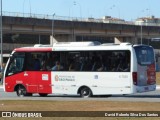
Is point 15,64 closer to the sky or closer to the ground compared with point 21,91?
closer to the sky

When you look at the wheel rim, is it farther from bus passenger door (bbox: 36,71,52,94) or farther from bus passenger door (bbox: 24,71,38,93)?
bus passenger door (bbox: 36,71,52,94)

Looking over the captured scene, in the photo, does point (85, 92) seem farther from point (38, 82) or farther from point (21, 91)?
point (21, 91)

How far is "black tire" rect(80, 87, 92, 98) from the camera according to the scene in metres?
28.2

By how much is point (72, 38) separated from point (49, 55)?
66284 millimetres

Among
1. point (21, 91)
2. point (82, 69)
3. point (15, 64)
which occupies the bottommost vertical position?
point (21, 91)

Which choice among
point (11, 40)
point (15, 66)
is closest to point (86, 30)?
point (11, 40)

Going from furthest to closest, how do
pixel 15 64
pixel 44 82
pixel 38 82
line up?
pixel 15 64 → pixel 38 82 → pixel 44 82

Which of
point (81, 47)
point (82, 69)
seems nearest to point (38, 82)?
point (82, 69)

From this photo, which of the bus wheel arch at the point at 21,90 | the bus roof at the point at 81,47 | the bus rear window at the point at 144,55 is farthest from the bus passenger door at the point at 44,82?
the bus rear window at the point at 144,55

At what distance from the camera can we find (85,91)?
93.0ft

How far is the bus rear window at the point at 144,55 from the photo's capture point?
26994mm

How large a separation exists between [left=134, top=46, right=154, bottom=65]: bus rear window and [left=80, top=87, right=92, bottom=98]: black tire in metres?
3.23

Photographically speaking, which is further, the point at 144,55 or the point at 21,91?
the point at 21,91

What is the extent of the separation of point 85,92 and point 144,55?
367 centimetres
